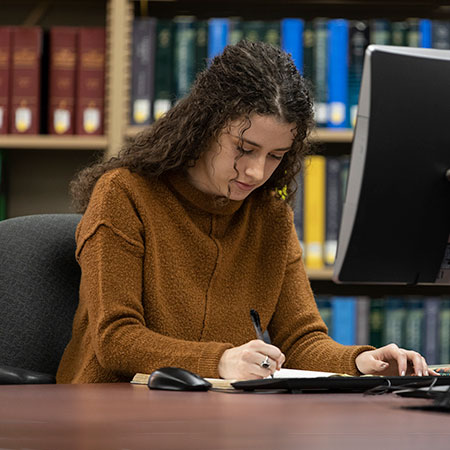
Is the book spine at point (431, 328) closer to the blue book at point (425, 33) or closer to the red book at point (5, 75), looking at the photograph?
the blue book at point (425, 33)

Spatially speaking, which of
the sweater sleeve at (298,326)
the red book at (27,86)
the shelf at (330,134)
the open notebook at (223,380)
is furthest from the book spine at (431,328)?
the red book at (27,86)

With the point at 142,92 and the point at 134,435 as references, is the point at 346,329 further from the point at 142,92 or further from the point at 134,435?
the point at 134,435

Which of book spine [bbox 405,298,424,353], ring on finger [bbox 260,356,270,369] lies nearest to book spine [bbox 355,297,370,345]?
book spine [bbox 405,298,424,353]

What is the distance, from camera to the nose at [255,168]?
1332mm

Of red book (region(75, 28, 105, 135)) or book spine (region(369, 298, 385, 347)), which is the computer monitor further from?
red book (region(75, 28, 105, 135))

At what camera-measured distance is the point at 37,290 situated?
1421mm

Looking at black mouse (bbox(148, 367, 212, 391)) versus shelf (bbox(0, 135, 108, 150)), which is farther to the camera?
shelf (bbox(0, 135, 108, 150))

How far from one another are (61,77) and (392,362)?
1.32 metres

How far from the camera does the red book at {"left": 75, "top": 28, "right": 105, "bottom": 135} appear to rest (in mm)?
2127

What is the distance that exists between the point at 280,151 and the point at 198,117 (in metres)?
0.15

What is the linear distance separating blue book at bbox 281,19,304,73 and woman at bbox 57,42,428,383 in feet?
2.20

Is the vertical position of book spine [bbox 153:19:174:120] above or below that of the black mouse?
above

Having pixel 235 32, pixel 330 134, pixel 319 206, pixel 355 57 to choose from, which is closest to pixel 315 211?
pixel 319 206

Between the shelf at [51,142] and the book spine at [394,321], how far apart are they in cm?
88
